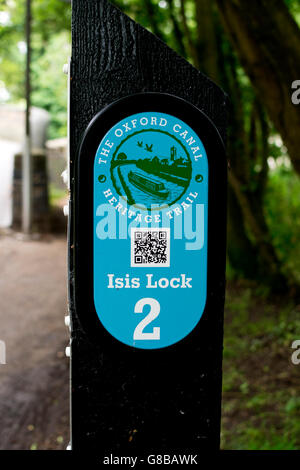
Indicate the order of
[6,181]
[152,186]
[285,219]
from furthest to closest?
[6,181] < [285,219] < [152,186]

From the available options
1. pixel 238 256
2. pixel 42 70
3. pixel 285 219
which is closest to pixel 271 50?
pixel 238 256

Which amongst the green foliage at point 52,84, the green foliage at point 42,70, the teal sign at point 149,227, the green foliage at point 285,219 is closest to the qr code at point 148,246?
the teal sign at point 149,227

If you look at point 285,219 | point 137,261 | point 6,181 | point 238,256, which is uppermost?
point 6,181

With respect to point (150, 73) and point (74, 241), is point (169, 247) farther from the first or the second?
point (150, 73)

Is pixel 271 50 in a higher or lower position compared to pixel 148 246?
higher

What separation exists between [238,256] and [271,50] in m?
5.16

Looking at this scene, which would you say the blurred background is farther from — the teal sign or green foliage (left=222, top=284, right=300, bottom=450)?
the teal sign

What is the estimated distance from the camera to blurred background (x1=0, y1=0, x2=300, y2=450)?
12.7 ft

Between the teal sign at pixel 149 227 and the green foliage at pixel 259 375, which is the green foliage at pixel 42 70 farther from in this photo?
the teal sign at pixel 149 227

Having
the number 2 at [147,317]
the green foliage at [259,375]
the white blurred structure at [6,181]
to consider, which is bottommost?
the green foliage at [259,375]

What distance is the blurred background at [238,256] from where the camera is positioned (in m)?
3.86

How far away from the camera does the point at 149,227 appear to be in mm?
2023

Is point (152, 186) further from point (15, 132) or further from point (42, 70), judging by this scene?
point (42, 70)
